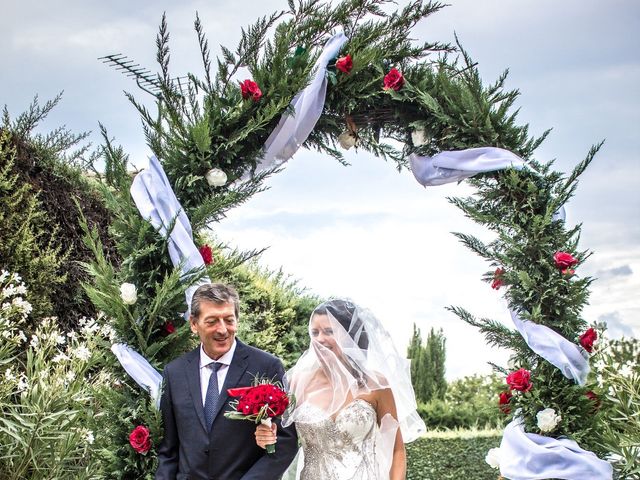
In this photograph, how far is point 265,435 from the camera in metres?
3.80

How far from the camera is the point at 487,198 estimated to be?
210 inches

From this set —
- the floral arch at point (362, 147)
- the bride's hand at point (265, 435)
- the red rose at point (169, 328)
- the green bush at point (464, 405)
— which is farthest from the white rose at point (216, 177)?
the green bush at point (464, 405)

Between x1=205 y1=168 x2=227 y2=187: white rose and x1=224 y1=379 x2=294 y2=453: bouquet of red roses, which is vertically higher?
x1=205 y1=168 x2=227 y2=187: white rose

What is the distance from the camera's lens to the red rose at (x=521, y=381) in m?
4.89

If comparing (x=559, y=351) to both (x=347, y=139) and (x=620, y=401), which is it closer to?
(x=620, y=401)

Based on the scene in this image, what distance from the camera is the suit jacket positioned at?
3838 millimetres

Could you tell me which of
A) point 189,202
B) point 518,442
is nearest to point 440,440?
point 518,442

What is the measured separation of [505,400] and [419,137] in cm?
191

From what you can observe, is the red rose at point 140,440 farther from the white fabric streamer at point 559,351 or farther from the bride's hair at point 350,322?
the white fabric streamer at point 559,351

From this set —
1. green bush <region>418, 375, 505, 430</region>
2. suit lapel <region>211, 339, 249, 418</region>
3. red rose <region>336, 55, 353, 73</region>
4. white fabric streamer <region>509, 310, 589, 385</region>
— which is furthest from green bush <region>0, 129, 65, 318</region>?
green bush <region>418, 375, 505, 430</region>

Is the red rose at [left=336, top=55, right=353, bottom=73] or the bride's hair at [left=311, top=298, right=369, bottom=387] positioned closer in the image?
the bride's hair at [left=311, top=298, right=369, bottom=387]

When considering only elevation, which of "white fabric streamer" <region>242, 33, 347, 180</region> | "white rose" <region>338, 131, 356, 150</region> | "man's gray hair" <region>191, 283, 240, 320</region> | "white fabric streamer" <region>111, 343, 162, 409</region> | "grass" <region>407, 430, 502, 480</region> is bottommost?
"grass" <region>407, 430, 502, 480</region>

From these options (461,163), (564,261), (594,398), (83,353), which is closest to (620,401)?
(594,398)

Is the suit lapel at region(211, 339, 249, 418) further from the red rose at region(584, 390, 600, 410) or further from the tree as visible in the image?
the tree
